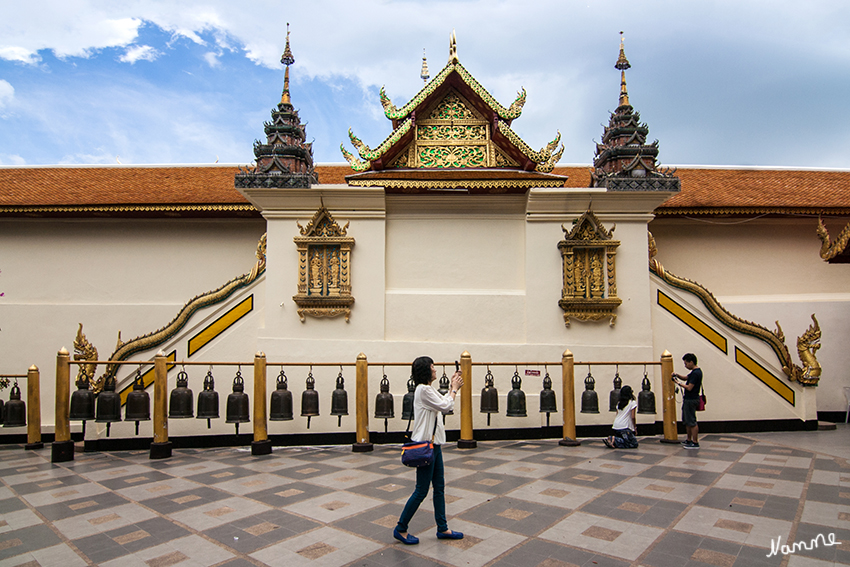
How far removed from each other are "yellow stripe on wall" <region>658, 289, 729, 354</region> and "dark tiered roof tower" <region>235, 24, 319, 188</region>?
671 cm

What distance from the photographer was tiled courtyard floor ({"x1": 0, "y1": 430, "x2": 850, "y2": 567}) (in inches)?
144

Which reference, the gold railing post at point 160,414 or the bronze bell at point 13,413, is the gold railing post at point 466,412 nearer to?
the gold railing post at point 160,414

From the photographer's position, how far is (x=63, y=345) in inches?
411

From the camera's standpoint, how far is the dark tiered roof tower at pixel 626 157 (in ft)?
28.5

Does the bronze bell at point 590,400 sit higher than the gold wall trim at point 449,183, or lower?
lower

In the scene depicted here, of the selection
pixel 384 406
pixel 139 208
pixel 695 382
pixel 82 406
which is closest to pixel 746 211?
pixel 695 382

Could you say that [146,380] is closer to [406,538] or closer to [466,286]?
[466,286]

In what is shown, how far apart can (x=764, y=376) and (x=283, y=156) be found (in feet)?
31.7

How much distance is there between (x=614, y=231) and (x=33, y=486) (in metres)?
9.25

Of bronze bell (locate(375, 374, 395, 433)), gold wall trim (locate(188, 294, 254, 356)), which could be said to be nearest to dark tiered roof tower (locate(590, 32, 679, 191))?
bronze bell (locate(375, 374, 395, 433))

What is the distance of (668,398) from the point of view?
763 cm

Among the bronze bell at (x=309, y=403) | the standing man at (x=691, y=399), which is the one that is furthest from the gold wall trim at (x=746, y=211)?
the bronze bell at (x=309, y=403)

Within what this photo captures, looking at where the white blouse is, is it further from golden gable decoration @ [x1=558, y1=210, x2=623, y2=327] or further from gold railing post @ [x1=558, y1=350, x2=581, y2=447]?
A: golden gable decoration @ [x1=558, y1=210, x2=623, y2=327]

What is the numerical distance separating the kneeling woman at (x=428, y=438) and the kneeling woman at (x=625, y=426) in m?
4.26
